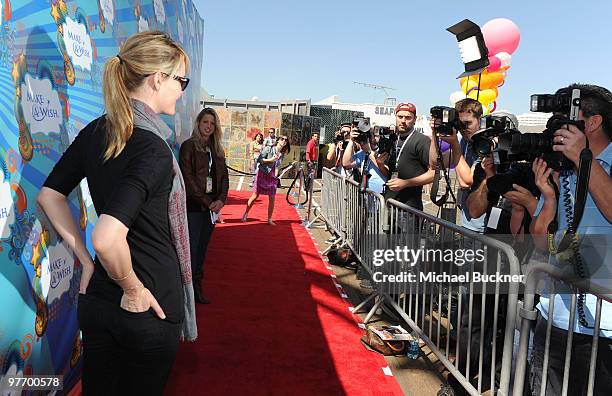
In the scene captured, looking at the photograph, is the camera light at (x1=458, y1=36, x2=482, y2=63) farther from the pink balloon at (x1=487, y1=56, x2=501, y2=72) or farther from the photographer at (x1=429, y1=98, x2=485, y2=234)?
the pink balloon at (x1=487, y1=56, x2=501, y2=72)

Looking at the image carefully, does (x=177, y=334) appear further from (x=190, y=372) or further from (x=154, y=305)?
(x=190, y=372)

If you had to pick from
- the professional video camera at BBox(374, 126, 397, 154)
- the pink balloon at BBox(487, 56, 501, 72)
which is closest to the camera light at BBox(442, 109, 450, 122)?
the professional video camera at BBox(374, 126, 397, 154)

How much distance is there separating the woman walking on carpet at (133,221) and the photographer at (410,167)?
128 inches

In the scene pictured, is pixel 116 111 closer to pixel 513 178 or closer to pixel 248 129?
pixel 513 178

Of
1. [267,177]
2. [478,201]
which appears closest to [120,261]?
[478,201]

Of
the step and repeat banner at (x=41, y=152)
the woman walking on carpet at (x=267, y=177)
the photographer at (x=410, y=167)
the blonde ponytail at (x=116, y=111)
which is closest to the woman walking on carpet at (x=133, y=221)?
the blonde ponytail at (x=116, y=111)

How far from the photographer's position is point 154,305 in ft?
4.77

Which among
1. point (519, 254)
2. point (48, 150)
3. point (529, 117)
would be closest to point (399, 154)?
point (519, 254)

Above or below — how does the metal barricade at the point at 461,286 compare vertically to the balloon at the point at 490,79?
below

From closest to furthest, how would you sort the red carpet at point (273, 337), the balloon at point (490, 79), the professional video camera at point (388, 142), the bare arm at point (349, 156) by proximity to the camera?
the red carpet at point (273, 337), the professional video camera at point (388, 142), the bare arm at point (349, 156), the balloon at point (490, 79)

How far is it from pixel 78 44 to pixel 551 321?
2.86m

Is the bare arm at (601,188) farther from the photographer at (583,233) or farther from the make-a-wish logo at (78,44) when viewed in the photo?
the make-a-wish logo at (78,44)

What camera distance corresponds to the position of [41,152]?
2127 millimetres

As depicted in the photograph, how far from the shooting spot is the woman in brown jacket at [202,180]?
Result: 169 inches
